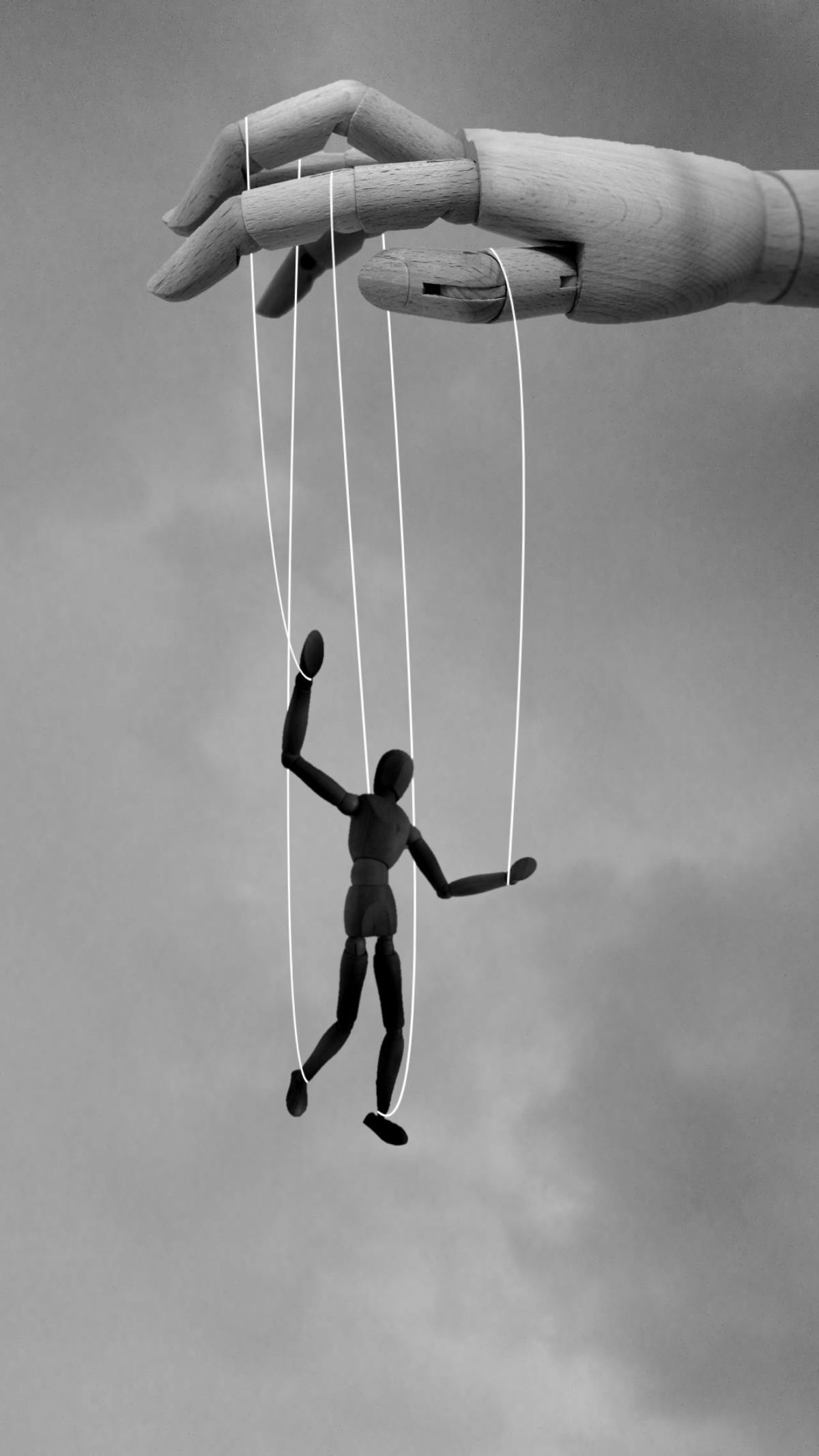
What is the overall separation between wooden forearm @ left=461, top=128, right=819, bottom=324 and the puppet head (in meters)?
1.08

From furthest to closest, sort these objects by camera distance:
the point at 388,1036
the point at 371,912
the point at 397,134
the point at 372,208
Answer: the point at 388,1036
the point at 371,912
the point at 397,134
the point at 372,208

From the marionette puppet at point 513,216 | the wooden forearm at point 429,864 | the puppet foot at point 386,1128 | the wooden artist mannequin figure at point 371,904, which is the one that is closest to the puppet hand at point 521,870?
the wooden forearm at point 429,864

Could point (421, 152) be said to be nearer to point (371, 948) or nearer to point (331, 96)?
point (331, 96)

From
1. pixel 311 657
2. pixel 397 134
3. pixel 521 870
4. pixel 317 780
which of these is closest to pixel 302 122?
pixel 397 134

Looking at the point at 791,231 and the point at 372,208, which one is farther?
the point at 791,231

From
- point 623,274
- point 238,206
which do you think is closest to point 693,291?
point 623,274

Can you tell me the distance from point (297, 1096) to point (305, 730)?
0.77 metres

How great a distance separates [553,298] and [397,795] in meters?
1.19

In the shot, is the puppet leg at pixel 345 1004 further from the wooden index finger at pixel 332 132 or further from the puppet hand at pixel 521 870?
the wooden index finger at pixel 332 132

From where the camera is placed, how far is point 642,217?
3.43 meters

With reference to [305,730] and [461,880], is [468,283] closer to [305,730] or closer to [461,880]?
[305,730]

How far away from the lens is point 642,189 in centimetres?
344

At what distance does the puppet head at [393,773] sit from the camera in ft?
13.5

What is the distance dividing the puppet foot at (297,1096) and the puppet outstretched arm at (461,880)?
0.56 m
